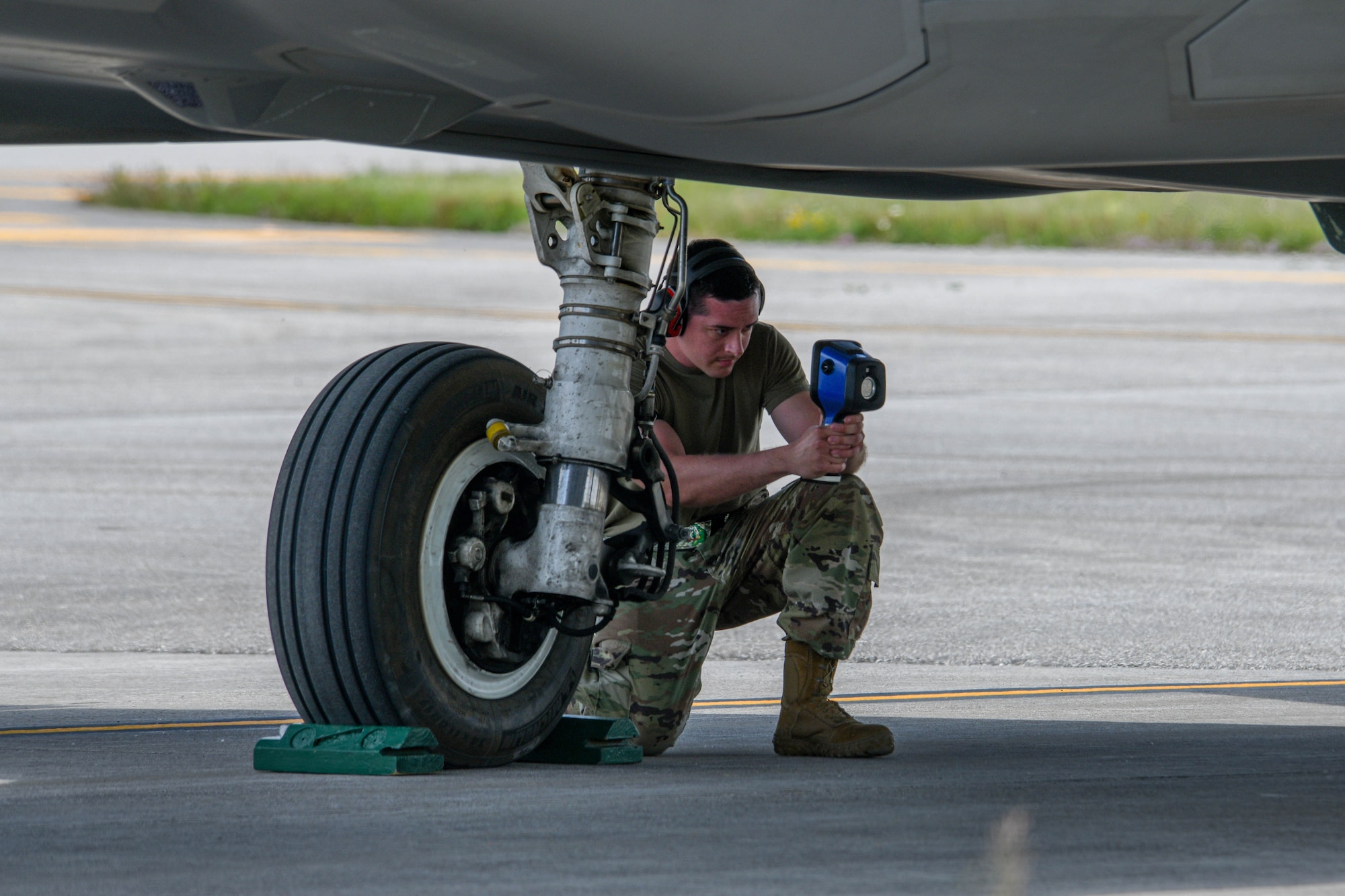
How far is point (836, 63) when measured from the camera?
3.01m

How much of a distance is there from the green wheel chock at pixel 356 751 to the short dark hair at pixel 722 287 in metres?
1.28

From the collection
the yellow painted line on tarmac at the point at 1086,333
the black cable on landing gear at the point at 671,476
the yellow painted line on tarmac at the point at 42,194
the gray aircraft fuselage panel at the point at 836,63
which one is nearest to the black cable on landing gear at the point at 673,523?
the black cable on landing gear at the point at 671,476

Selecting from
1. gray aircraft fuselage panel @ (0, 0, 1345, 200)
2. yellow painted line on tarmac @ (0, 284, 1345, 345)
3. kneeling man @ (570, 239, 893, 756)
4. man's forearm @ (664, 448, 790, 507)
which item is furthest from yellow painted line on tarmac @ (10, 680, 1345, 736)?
yellow painted line on tarmac @ (0, 284, 1345, 345)

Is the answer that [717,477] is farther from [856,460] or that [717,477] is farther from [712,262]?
[712,262]

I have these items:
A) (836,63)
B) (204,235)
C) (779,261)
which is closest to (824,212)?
(779,261)

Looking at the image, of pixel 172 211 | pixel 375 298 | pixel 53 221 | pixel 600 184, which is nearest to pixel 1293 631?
pixel 600 184

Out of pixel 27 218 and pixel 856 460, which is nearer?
pixel 856 460

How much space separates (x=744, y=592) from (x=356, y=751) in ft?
4.07

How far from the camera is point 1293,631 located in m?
6.31

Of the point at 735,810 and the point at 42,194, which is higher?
the point at 42,194

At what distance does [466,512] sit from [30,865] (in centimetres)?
121

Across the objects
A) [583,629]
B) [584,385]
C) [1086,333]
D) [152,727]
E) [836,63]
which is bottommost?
[152,727]

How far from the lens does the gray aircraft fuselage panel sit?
9.80ft

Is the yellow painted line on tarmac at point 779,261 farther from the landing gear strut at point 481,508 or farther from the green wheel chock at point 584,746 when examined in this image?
the landing gear strut at point 481,508
